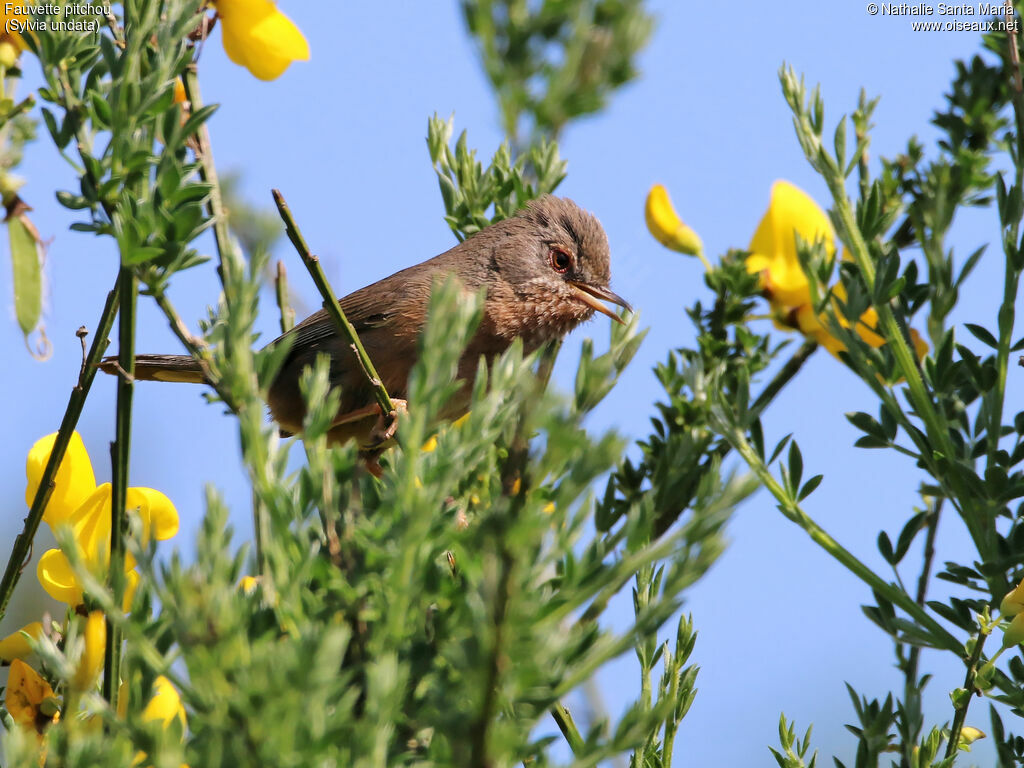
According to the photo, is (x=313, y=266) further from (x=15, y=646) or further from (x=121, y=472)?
(x=15, y=646)

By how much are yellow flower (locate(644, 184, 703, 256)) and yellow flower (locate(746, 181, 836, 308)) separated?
5.6 inches

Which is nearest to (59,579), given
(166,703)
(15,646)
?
(15,646)

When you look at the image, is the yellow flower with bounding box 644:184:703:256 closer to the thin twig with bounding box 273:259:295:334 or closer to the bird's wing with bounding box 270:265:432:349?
the thin twig with bounding box 273:259:295:334

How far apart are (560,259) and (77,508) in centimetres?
325

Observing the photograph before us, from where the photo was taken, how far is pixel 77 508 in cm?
207

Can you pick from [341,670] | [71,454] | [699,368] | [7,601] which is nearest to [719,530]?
[341,670]

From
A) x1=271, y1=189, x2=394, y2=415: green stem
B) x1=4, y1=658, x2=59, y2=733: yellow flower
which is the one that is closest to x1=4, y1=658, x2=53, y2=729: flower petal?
x1=4, y1=658, x2=59, y2=733: yellow flower

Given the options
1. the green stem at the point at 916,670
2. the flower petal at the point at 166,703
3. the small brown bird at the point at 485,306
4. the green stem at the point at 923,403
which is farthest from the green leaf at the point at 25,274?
the small brown bird at the point at 485,306

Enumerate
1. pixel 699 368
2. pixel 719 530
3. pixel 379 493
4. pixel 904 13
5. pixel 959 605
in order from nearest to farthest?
pixel 719 530
pixel 379 493
pixel 959 605
pixel 699 368
pixel 904 13

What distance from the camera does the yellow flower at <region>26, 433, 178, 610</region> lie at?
198 cm

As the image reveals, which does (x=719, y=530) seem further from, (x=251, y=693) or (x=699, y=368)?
(x=699, y=368)

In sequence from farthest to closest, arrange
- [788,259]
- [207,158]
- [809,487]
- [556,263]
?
1. [556,263]
2. [788,259]
3. [207,158]
4. [809,487]

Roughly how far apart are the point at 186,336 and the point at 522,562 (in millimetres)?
1012

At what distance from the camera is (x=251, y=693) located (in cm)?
101
